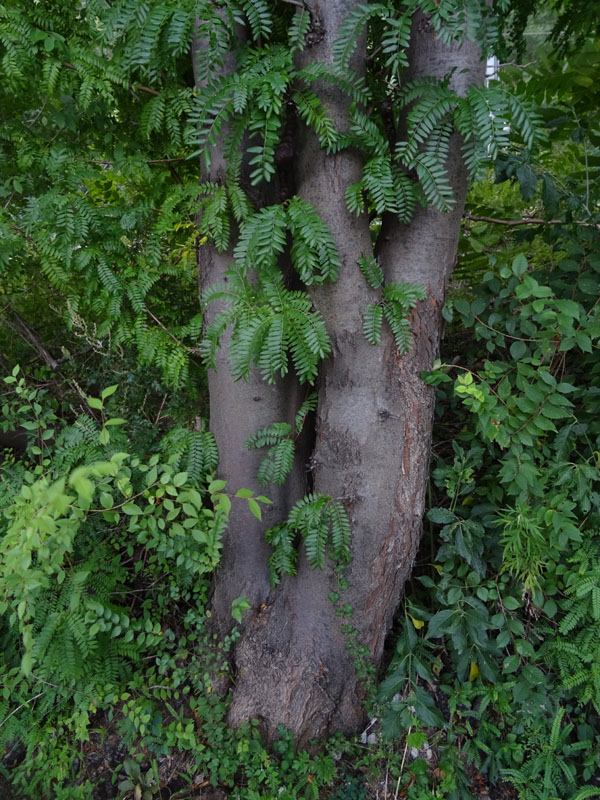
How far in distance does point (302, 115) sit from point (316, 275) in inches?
21.1

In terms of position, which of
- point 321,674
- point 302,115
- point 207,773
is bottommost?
point 207,773

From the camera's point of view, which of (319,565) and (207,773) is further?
(207,773)

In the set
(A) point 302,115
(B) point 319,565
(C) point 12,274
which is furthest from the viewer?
(C) point 12,274

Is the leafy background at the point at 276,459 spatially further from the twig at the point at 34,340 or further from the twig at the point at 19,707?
the twig at the point at 34,340

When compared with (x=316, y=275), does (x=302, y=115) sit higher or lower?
higher

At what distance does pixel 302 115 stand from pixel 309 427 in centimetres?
132

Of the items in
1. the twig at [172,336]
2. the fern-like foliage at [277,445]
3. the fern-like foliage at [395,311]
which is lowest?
the fern-like foliage at [277,445]

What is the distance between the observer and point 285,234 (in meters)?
1.83

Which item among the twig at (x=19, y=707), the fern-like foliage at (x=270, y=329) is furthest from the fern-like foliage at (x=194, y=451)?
the twig at (x=19, y=707)

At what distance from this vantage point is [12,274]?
7.73 ft

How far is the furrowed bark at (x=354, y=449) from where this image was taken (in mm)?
1859

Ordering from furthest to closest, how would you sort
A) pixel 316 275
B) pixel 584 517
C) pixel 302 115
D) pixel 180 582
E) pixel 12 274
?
pixel 180 582 < pixel 12 274 < pixel 584 517 < pixel 316 275 < pixel 302 115

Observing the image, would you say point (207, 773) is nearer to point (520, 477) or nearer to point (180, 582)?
point (180, 582)

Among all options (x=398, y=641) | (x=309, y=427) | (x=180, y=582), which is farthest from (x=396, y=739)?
(x=309, y=427)
